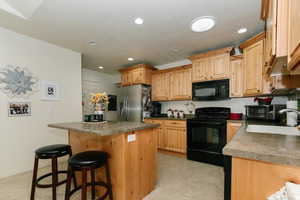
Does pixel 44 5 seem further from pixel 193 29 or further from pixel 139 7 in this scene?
pixel 193 29

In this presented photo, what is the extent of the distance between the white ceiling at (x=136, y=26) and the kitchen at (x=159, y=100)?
20 mm

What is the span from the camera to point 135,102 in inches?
155

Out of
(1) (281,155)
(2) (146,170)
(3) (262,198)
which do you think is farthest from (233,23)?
(2) (146,170)

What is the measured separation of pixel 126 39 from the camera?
266 cm

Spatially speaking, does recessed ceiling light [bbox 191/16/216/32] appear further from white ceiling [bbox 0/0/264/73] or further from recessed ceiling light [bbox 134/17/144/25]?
recessed ceiling light [bbox 134/17/144/25]

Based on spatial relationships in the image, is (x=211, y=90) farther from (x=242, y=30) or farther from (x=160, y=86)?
(x=160, y=86)

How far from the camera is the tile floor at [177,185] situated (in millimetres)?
1800

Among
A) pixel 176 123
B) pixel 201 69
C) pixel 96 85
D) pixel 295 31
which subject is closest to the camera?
pixel 295 31

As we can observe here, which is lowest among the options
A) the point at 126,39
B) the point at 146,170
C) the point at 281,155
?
the point at 146,170

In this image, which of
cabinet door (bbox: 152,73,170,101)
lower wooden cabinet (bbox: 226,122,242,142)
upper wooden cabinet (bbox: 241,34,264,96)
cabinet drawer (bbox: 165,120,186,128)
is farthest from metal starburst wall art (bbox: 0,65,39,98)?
upper wooden cabinet (bbox: 241,34,264,96)

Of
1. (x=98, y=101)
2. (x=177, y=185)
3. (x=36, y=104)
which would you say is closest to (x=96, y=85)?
(x=36, y=104)

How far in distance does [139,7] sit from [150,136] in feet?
5.78

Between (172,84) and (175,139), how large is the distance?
1.47 meters

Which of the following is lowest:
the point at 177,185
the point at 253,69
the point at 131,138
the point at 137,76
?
the point at 177,185
